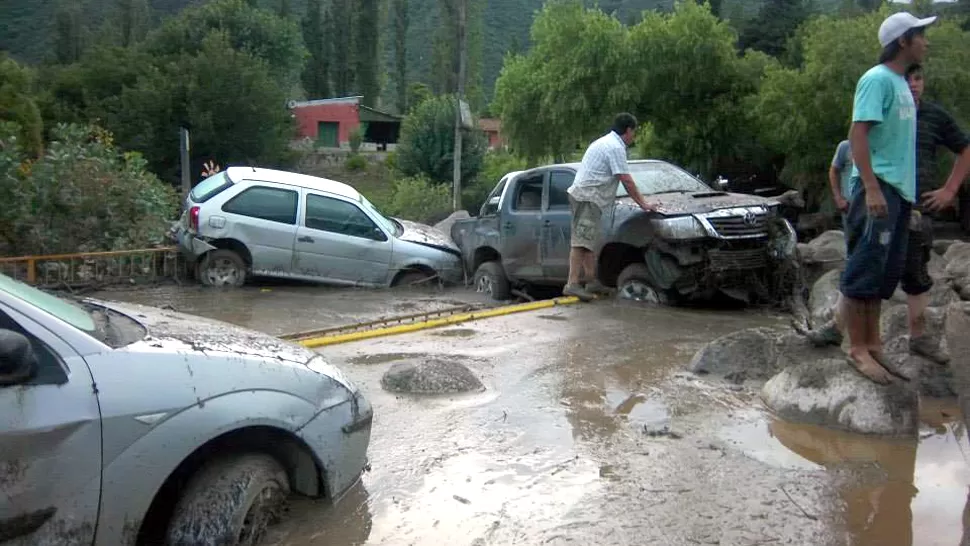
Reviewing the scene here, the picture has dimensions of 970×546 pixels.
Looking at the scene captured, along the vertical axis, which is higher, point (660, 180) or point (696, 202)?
point (660, 180)

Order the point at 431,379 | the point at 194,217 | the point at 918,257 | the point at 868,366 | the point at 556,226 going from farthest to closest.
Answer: the point at 194,217 → the point at 556,226 → the point at 431,379 → the point at 918,257 → the point at 868,366

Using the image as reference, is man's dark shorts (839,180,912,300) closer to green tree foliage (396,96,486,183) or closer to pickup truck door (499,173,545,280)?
pickup truck door (499,173,545,280)

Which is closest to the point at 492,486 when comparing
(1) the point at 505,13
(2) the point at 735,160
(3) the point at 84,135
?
(3) the point at 84,135

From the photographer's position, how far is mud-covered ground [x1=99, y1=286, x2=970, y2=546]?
4055mm

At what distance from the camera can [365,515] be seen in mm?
4234

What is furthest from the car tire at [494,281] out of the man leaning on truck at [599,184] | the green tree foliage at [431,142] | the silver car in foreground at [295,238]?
the green tree foliage at [431,142]

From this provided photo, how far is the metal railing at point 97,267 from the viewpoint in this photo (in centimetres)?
1155

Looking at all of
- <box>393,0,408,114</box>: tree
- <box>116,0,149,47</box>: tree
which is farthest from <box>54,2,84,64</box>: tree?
<box>393,0,408,114</box>: tree

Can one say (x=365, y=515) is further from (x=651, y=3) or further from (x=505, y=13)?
(x=505, y=13)

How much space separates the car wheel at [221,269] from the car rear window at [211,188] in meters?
0.75

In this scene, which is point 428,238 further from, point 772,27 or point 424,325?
point 772,27

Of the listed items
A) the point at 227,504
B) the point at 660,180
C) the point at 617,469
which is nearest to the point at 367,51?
the point at 660,180

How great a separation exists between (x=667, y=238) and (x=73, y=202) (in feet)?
26.7

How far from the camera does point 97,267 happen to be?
12445 mm
